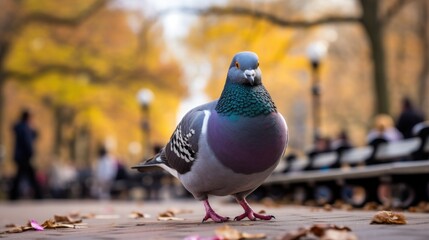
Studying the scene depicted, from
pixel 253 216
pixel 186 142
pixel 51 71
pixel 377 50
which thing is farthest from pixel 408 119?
pixel 51 71

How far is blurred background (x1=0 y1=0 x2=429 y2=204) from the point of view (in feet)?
71.7

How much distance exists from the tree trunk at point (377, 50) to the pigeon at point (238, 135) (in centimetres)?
1448

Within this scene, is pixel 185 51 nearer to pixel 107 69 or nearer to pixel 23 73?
pixel 107 69

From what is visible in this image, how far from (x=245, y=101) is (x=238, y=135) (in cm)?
25

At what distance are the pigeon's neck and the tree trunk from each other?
1468 centimetres

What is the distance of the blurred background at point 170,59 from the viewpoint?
21844mm

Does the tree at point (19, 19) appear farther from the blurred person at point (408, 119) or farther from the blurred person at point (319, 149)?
the blurred person at point (408, 119)

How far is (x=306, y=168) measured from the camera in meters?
16.9

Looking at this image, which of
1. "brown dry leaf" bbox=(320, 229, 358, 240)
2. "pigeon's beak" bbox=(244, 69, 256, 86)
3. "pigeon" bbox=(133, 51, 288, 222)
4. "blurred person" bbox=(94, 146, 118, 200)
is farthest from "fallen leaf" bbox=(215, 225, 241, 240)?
"blurred person" bbox=(94, 146, 118, 200)

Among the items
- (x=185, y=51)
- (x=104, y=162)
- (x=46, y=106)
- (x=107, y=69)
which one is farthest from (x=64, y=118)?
(x=104, y=162)

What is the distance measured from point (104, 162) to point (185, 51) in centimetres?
1284

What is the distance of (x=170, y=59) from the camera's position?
115 ft

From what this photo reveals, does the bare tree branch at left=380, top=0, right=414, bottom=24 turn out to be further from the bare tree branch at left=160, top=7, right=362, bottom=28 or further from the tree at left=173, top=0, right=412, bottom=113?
the bare tree branch at left=160, top=7, right=362, bottom=28

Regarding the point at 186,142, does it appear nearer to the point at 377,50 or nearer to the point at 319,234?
the point at 319,234
